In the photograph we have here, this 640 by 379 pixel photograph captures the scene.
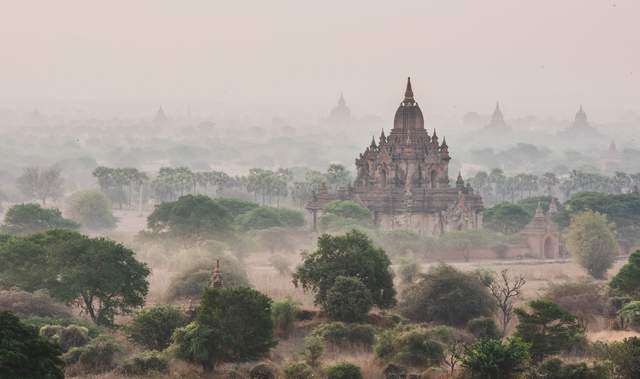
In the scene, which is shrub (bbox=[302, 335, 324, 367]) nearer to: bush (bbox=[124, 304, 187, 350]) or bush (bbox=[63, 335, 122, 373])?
bush (bbox=[124, 304, 187, 350])

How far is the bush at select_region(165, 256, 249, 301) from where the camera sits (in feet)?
205

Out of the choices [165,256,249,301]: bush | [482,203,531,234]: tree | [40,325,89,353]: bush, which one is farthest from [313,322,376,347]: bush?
[482,203,531,234]: tree

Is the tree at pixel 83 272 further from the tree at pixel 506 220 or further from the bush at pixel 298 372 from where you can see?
the tree at pixel 506 220

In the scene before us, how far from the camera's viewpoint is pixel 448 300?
5766cm

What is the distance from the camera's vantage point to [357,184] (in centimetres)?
10662

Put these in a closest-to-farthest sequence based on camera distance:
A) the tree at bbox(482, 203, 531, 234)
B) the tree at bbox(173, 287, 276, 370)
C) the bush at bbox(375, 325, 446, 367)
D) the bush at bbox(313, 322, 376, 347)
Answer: the tree at bbox(173, 287, 276, 370)
the bush at bbox(375, 325, 446, 367)
the bush at bbox(313, 322, 376, 347)
the tree at bbox(482, 203, 531, 234)

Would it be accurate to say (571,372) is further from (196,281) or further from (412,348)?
(196,281)

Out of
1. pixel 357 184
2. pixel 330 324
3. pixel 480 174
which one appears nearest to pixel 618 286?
pixel 330 324

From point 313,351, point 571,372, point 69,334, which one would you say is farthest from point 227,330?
point 571,372

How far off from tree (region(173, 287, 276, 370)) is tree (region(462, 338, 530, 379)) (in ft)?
26.8

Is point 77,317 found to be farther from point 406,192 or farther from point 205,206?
point 406,192

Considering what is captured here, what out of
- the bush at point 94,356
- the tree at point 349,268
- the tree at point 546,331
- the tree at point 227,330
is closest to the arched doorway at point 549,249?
the tree at point 349,268

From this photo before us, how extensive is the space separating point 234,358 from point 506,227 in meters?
66.7

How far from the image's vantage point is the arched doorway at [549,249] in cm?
9662
